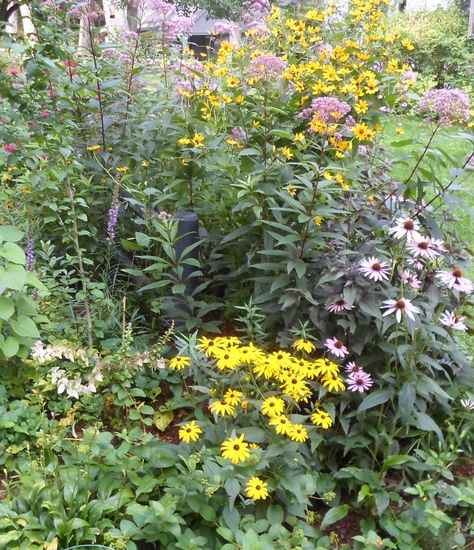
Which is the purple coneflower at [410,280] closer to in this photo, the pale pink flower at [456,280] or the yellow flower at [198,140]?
the pale pink flower at [456,280]

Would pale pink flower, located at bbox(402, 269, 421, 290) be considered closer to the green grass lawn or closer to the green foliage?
the green grass lawn

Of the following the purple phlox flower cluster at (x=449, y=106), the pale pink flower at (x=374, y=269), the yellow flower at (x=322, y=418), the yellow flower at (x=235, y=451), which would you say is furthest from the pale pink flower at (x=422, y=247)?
the yellow flower at (x=235, y=451)

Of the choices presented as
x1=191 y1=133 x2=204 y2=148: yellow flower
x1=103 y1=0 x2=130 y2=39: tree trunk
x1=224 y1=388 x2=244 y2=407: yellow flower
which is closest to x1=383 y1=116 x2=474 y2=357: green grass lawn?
x1=191 y1=133 x2=204 y2=148: yellow flower

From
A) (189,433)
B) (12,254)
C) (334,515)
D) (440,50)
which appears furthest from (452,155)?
(440,50)

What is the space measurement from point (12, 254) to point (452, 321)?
1.65 metres

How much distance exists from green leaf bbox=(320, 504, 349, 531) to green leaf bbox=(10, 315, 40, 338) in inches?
48.8

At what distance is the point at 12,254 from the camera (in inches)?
A: 90.2

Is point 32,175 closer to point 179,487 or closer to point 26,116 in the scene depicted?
point 26,116

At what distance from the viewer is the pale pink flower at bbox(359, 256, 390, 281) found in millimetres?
2174

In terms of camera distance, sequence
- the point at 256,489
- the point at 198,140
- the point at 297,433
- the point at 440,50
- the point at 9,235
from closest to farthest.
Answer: the point at 256,489 < the point at 297,433 < the point at 9,235 < the point at 198,140 < the point at 440,50

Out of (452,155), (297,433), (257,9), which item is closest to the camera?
(297,433)

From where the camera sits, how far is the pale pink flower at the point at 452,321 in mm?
2258

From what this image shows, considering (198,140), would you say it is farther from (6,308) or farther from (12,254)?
(6,308)

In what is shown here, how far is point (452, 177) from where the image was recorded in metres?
2.43
